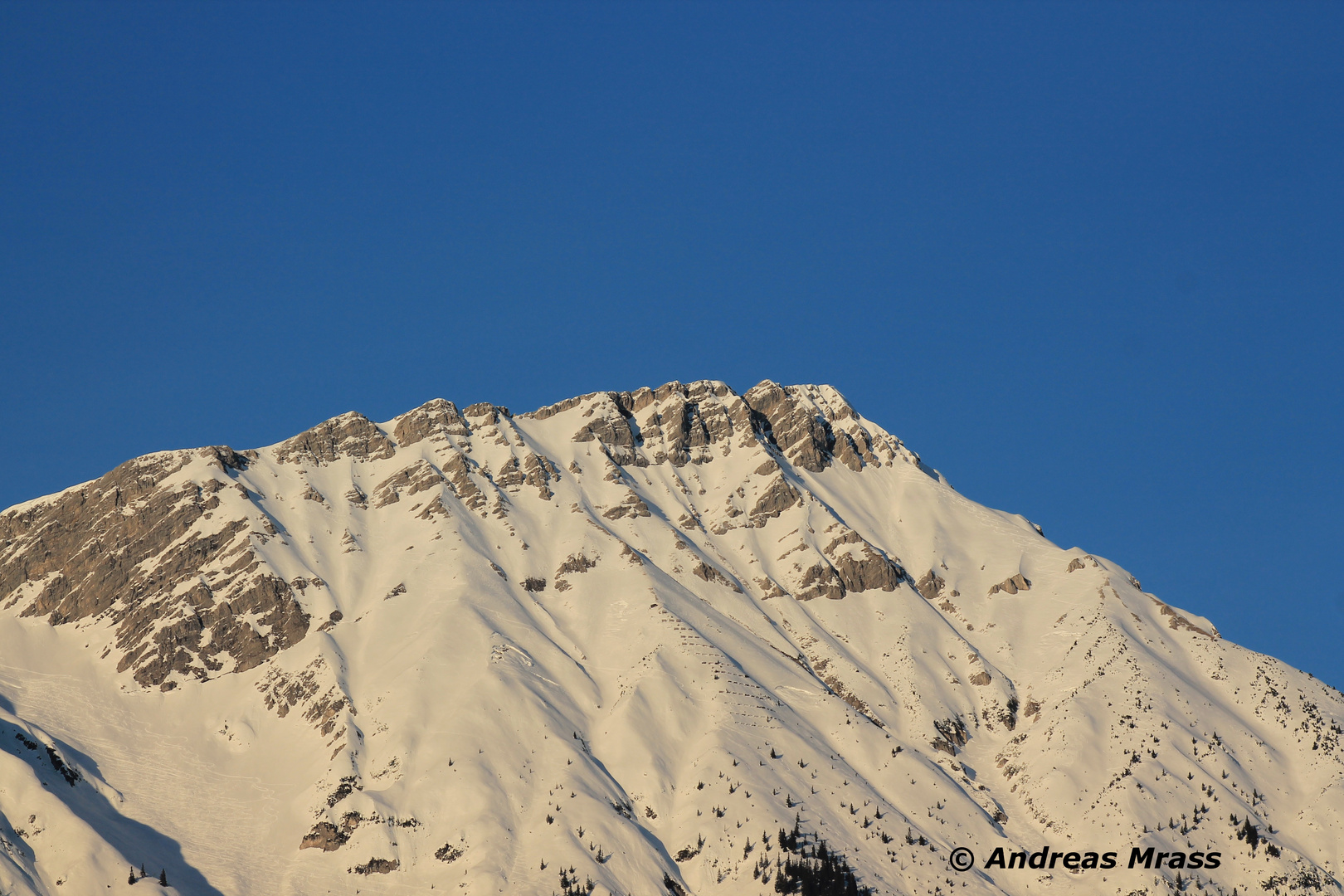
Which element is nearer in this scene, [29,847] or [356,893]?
[29,847]

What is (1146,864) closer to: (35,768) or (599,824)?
(599,824)

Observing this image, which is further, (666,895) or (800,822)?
Answer: (800,822)

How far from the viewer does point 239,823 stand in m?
196

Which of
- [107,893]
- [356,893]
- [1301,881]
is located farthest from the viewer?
[1301,881]

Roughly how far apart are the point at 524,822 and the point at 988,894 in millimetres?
67613

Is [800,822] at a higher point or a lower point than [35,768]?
higher

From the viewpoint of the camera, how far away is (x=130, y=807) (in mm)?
194750

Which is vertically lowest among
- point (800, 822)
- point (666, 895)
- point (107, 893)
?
point (107, 893)

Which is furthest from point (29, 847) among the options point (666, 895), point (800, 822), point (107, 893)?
point (800, 822)

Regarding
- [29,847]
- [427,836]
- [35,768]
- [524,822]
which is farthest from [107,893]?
[524,822]

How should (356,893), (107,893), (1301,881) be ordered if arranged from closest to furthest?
(107,893)
(356,893)
(1301,881)

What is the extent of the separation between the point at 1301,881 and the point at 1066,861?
3276cm

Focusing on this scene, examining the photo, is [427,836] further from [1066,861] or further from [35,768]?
[1066,861]

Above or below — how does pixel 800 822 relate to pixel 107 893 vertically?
above
